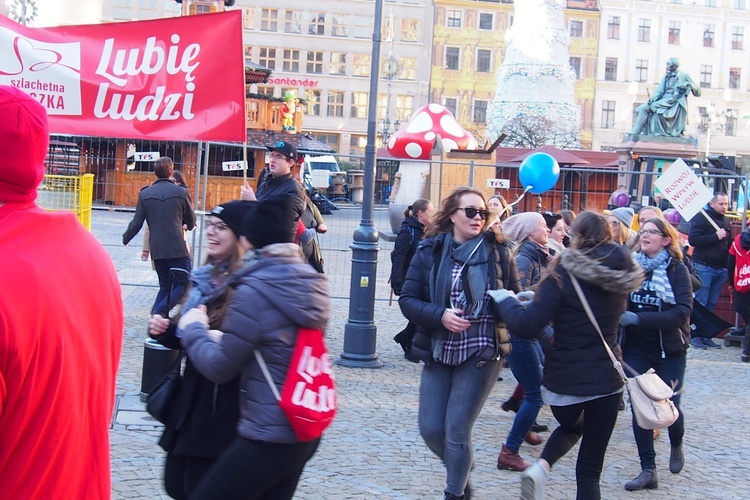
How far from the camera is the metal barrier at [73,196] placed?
15.3m

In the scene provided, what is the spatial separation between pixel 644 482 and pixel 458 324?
1.95 m

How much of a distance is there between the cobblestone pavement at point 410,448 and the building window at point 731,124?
59810 millimetres

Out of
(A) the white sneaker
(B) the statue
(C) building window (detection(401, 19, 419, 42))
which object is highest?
(C) building window (detection(401, 19, 419, 42))

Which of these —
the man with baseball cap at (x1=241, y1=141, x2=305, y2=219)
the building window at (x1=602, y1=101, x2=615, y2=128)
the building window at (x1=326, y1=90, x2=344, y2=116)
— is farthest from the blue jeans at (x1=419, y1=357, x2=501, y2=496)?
the building window at (x1=602, y1=101, x2=615, y2=128)

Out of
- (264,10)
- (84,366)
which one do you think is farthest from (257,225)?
(264,10)

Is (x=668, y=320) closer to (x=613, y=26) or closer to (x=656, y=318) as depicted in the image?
(x=656, y=318)

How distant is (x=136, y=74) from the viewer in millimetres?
7500

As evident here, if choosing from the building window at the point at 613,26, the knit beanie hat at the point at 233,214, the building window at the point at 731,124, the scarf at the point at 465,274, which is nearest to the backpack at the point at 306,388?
the knit beanie hat at the point at 233,214

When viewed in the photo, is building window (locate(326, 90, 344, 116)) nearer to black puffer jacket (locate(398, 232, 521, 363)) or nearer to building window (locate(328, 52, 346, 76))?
building window (locate(328, 52, 346, 76))

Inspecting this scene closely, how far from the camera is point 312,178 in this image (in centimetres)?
3541

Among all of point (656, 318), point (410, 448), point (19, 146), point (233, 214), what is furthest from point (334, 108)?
point (19, 146)

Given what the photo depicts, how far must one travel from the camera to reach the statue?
85.9 feet

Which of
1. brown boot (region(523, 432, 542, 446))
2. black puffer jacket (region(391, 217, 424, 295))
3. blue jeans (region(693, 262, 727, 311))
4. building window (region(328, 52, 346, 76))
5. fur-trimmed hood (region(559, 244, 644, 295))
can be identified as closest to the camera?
fur-trimmed hood (region(559, 244, 644, 295))

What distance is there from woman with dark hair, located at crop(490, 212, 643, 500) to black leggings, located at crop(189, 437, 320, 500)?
5.54 feet
